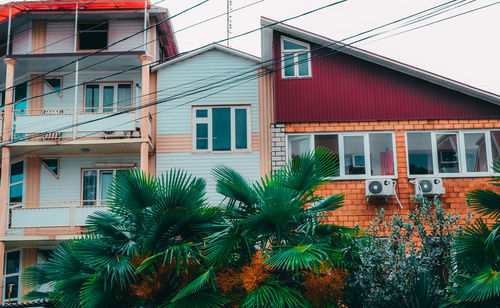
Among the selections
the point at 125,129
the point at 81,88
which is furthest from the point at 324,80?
the point at 81,88

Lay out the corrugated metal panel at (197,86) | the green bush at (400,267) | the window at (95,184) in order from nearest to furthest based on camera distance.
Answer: the green bush at (400,267) → the corrugated metal panel at (197,86) → the window at (95,184)

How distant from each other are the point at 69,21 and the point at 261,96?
7350mm

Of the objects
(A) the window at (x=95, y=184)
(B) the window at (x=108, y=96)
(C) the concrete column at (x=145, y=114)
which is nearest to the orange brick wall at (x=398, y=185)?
(C) the concrete column at (x=145, y=114)

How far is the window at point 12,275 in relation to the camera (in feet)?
64.2

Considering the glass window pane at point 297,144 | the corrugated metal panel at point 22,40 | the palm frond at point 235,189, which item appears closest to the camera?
the palm frond at point 235,189

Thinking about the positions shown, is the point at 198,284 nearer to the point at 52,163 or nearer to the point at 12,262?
→ the point at 52,163

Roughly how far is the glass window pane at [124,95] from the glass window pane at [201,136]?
2658 mm

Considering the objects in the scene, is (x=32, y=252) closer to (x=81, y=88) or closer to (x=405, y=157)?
(x=81, y=88)

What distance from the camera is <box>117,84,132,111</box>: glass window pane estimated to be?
68.7 ft

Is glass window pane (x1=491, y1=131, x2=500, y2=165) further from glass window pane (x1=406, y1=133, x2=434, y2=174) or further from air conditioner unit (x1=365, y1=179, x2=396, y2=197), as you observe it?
air conditioner unit (x1=365, y1=179, x2=396, y2=197)

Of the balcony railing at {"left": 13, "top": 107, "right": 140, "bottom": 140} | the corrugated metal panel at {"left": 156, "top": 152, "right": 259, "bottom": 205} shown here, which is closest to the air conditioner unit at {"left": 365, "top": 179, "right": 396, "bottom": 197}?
the corrugated metal panel at {"left": 156, "top": 152, "right": 259, "bottom": 205}

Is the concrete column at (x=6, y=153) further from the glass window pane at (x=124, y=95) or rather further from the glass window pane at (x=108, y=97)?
the glass window pane at (x=124, y=95)

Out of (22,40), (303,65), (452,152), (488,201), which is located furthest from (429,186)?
(22,40)

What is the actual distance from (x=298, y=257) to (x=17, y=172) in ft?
43.4
